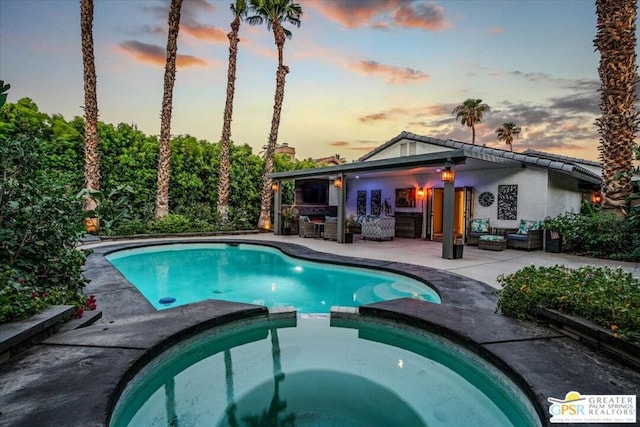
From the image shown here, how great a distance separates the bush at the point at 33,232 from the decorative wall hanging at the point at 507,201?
472 inches

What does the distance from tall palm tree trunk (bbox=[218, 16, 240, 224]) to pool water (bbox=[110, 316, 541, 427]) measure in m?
11.2

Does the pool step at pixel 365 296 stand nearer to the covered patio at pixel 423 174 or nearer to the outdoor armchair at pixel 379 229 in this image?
the covered patio at pixel 423 174

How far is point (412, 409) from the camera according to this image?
2713 millimetres

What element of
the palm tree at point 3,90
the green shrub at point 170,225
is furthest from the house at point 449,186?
the palm tree at point 3,90

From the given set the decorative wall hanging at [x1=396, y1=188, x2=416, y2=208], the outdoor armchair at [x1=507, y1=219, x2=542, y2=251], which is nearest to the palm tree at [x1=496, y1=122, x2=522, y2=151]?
the decorative wall hanging at [x1=396, y1=188, x2=416, y2=208]

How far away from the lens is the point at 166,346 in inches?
126

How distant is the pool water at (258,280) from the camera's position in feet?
20.0

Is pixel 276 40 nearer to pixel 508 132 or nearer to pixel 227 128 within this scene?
pixel 227 128

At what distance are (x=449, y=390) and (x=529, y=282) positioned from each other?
1883 mm

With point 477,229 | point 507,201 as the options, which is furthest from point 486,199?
point 477,229

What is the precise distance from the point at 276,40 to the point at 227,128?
4791mm

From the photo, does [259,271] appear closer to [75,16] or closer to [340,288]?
[340,288]

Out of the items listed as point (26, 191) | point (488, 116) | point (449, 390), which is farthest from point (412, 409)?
point (488, 116)

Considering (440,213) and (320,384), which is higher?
(440,213)
